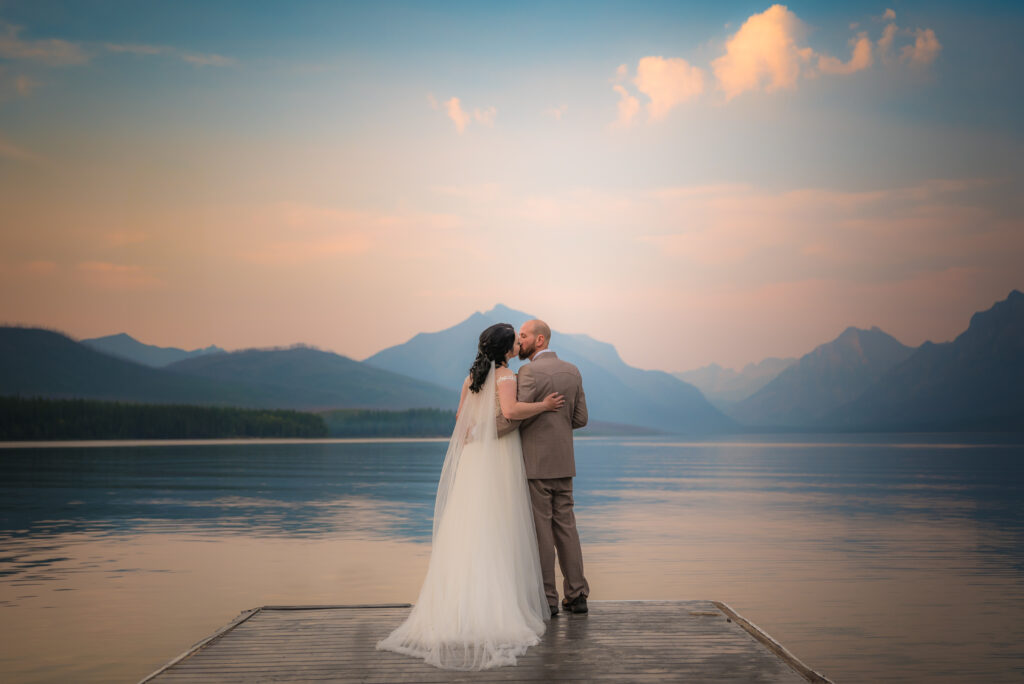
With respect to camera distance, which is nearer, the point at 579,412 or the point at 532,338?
the point at 532,338

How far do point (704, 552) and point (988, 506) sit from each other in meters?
16.0

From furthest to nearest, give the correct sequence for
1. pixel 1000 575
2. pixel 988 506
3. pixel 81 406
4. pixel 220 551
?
pixel 81 406, pixel 988 506, pixel 220 551, pixel 1000 575

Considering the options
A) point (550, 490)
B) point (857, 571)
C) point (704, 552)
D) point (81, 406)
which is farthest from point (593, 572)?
point (81, 406)

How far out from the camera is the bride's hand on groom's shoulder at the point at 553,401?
7961 mm

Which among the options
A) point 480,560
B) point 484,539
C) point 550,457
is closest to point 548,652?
point 480,560

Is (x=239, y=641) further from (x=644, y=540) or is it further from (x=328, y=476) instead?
(x=328, y=476)

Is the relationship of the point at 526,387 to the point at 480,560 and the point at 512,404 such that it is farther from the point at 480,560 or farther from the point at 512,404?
the point at 480,560

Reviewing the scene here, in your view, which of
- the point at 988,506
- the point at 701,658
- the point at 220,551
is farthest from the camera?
the point at 988,506

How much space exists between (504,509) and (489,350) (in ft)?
4.42

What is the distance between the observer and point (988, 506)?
30688mm

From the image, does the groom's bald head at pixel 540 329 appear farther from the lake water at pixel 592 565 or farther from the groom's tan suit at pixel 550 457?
the lake water at pixel 592 565

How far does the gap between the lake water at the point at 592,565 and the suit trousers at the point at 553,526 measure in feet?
12.1

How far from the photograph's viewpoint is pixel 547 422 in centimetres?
816

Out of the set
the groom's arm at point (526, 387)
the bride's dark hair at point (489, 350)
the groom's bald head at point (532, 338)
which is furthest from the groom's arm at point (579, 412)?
the bride's dark hair at point (489, 350)
